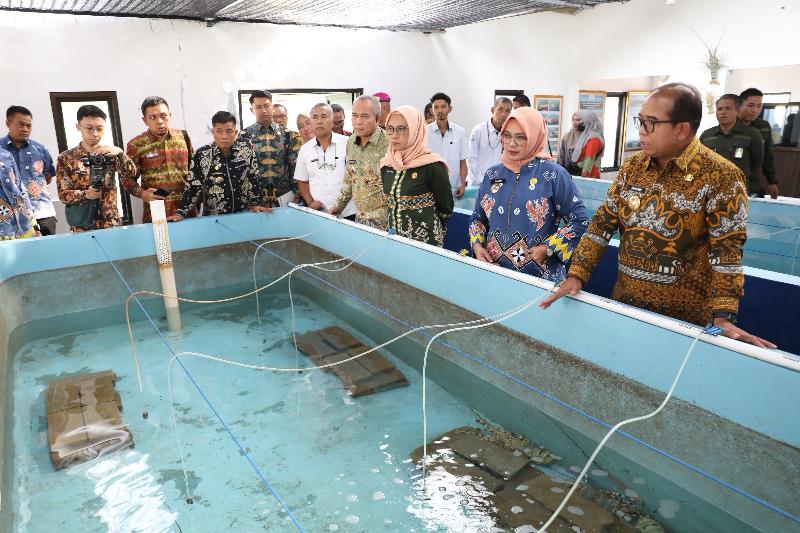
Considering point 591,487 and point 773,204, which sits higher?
point 773,204

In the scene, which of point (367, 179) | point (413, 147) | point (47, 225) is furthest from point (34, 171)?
point (413, 147)

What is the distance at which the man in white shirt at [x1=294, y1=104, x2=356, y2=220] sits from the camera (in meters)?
4.05

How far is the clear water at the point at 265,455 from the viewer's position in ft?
6.70

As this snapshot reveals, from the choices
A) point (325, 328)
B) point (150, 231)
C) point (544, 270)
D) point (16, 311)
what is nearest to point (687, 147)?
point (544, 270)

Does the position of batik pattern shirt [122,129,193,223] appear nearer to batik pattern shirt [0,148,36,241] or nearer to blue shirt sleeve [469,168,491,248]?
batik pattern shirt [0,148,36,241]

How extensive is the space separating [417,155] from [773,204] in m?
2.81

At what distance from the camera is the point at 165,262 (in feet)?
12.9

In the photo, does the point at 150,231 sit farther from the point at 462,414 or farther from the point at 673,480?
the point at 673,480

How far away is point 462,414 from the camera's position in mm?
2736

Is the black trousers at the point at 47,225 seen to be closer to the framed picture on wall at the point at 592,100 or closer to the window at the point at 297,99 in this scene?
the window at the point at 297,99

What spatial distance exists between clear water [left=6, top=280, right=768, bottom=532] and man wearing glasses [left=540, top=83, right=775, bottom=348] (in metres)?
0.78

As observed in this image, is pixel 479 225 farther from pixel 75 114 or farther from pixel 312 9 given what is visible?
pixel 75 114

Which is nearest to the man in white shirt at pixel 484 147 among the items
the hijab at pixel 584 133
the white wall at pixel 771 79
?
the hijab at pixel 584 133

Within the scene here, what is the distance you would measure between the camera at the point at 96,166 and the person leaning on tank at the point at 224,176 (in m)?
0.53
